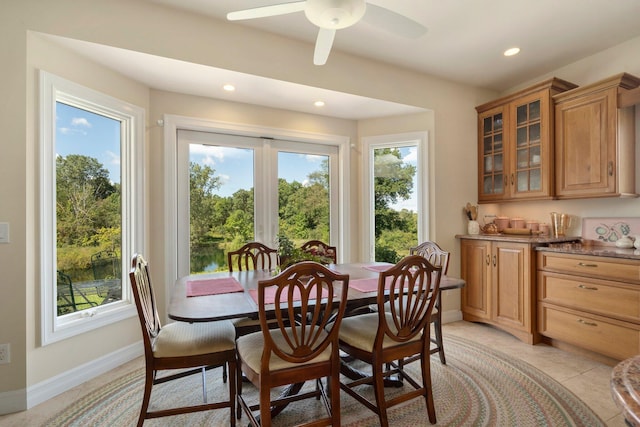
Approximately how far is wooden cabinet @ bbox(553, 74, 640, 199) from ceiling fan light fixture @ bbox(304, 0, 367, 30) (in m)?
2.53

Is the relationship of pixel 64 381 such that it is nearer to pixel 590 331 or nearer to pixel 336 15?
pixel 336 15

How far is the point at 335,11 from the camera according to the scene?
1648 mm

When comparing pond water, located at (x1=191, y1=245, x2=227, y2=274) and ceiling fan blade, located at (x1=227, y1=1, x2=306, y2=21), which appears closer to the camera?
ceiling fan blade, located at (x1=227, y1=1, x2=306, y2=21)

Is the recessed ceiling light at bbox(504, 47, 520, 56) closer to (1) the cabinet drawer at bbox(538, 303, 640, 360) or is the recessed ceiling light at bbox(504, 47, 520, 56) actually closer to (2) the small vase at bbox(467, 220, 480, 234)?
(2) the small vase at bbox(467, 220, 480, 234)

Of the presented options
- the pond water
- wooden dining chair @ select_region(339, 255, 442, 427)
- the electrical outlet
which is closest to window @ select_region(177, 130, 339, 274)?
the pond water

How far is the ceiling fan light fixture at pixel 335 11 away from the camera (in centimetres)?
162

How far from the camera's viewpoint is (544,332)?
2.95 m

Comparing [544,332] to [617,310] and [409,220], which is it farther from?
[409,220]

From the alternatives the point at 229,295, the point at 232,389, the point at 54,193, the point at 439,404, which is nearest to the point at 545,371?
the point at 439,404

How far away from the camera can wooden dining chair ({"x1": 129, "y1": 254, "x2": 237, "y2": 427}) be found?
5.49 ft

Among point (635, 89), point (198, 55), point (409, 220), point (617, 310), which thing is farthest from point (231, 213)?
point (635, 89)

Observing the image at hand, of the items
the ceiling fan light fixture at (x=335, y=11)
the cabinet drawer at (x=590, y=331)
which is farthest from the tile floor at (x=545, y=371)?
the ceiling fan light fixture at (x=335, y=11)

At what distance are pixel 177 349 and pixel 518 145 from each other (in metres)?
Answer: 3.73

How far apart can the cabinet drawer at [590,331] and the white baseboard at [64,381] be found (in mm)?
3696
